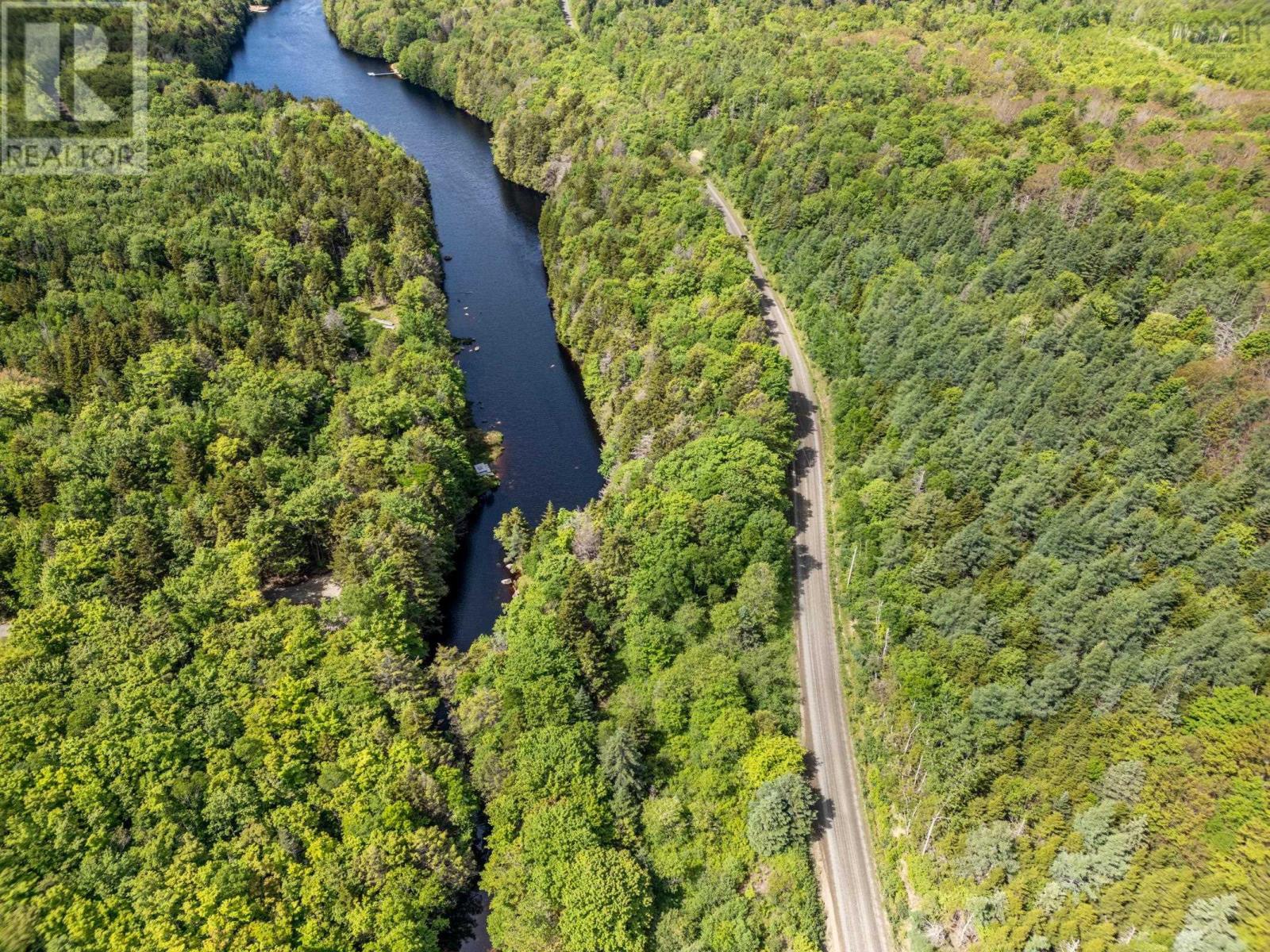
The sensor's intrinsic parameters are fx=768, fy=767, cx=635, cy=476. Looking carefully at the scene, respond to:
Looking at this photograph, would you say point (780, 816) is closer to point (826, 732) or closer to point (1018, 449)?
point (826, 732)

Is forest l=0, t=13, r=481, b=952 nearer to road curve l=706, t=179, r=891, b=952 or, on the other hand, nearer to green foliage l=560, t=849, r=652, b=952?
green foliage l=560, t=849, r=652, b=952

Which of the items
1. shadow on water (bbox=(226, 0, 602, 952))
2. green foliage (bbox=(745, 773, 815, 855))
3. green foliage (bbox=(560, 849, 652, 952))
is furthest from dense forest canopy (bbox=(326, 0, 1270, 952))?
shadow on water (bbox=(226, 0, 602, 952))

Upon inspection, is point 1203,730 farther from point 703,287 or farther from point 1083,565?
point 703,287

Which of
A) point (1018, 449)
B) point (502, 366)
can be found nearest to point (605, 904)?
point (1018, 449)

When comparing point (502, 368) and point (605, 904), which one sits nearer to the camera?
point (605, 904)

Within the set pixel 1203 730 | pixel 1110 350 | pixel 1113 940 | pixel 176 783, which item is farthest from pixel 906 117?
pixel 176 783

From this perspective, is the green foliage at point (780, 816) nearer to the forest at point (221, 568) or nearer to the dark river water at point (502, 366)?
the forest at point (221, 568)

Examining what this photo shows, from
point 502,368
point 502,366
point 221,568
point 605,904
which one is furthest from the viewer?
point 502,366

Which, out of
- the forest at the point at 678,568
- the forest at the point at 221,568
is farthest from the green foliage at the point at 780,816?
the forest at the point at 221,568
